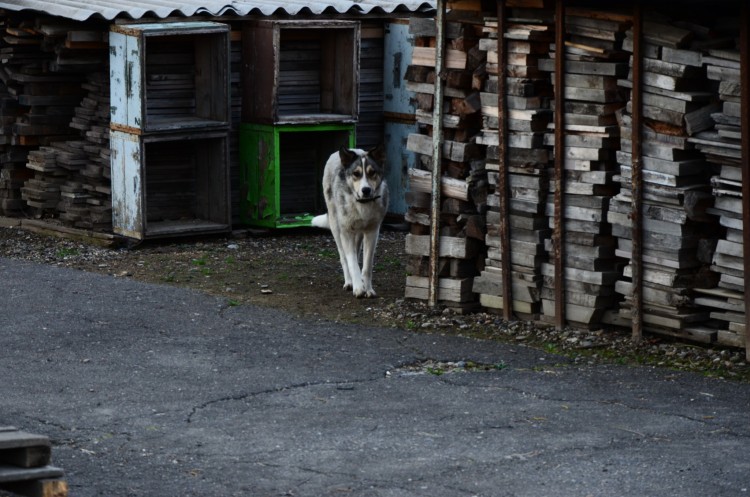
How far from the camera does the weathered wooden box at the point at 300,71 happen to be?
15250 millimetres

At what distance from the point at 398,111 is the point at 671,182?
666 centimetres

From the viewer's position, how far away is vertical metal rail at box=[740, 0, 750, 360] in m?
9.52

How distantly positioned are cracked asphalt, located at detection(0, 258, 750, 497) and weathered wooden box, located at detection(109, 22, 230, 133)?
11.3 feet

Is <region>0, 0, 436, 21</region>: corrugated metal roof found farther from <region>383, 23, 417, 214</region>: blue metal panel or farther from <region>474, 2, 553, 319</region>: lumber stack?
<region>474, 2, 553, 319</region>: lumber stack

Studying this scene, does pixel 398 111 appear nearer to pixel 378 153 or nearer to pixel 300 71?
pixel 300 71

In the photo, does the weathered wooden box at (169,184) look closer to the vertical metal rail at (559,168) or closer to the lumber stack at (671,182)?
the vertical metal rail at (559,168)

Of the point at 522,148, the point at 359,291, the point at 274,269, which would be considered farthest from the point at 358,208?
the point at 522,148

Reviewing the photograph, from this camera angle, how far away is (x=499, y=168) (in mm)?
11219

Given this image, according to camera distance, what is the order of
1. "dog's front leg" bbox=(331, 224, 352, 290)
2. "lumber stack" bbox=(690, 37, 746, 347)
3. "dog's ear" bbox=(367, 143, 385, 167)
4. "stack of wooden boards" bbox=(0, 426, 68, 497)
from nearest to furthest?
"stack of wooden boards" bbox=(0, 426, 68, 497) → "lumber stack" bbox=(690, 37, 746, 347) → "dog's ear" bbox=(367, 143, 385, 167) → "dog's front leg" bbox=(331, 224, 352, 290)

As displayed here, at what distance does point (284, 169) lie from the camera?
16219mm

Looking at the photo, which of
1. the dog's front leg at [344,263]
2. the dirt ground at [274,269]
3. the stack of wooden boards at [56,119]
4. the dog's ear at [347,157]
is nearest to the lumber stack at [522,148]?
the dirt ground at [274,269]

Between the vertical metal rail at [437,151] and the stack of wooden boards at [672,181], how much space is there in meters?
1.68

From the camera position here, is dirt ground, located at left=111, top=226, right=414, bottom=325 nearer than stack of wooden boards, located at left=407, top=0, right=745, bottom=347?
No

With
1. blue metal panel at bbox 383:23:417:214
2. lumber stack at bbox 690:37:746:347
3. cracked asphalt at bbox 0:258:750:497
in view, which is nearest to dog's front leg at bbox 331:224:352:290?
cracked asphalt at bbox 0:258:750:497
